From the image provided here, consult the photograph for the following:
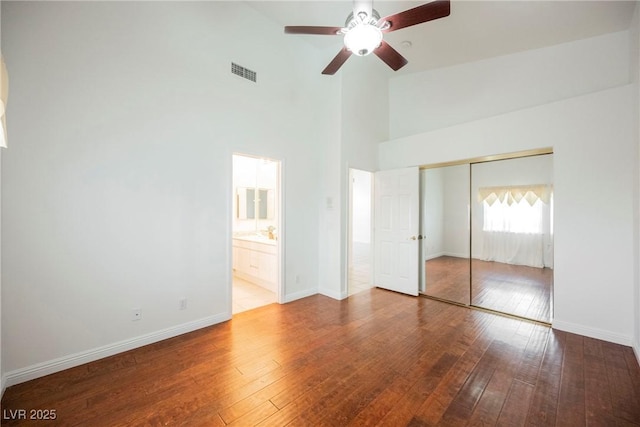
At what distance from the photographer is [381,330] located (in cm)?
314

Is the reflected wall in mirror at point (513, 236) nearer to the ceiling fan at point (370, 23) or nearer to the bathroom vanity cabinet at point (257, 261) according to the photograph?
the ceiling fan at point (370, 23)

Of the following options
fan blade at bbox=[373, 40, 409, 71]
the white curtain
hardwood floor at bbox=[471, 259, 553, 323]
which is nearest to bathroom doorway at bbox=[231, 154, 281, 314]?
fan blade at bbox=[373, 40, 409, 71]

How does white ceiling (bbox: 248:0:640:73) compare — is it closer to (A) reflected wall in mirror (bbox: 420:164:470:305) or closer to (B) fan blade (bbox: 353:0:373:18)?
(B) fan blade (bbox: 353:0:373:18)

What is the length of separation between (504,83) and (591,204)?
230 cm

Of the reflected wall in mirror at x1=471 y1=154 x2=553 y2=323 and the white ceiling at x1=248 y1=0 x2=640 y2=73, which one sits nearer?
the white ceiling at x1=248 y1=0 x2=640 y2=73

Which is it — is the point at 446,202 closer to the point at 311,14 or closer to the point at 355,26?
the point at 355,26

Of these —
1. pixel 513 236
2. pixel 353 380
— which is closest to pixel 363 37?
pixel 353 380

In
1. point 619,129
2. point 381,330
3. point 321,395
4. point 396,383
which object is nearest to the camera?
point 321,395

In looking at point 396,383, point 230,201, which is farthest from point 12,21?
point 396,383

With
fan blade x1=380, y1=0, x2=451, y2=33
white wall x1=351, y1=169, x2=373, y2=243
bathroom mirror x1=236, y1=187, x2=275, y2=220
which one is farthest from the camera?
white wall x1=351, y1=169, x2=373, y2=243

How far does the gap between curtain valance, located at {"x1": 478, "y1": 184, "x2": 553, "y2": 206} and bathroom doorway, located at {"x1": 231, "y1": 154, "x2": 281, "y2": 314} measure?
126 inches

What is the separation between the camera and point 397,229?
4.60 m

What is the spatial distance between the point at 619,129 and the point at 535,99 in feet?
4.19

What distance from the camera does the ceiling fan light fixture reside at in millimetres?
2158
